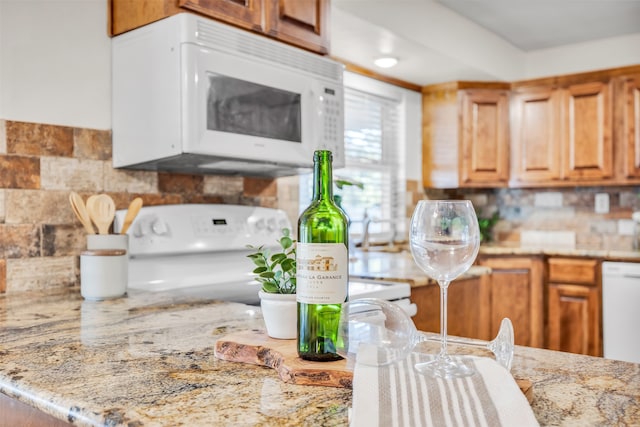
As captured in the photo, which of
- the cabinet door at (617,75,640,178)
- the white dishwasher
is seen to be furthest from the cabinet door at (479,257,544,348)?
the cabinet door at (617,75,640,178)

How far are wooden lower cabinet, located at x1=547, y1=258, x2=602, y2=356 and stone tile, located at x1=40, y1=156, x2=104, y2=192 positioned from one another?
2.79 meters

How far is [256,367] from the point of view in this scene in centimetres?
83

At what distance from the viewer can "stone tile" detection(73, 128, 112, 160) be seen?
1.85 meters

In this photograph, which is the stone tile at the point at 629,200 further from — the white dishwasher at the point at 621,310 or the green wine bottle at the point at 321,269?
the green wine bottle at the point at 321,269

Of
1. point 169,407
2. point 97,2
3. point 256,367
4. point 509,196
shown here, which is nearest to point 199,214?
point 97,2

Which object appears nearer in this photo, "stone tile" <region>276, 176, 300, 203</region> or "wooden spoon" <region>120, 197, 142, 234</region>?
"wooden spoon" <region>120, 197, 142, 234</region>

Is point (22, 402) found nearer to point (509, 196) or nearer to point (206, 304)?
point (206, 304)

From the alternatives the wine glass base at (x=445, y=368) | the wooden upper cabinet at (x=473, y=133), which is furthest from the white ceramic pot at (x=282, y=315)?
the wooden upper cabinet at (x=473, y=133)

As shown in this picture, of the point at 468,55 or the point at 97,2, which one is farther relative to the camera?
the point at 468,55

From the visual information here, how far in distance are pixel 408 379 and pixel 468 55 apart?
3.08 metres

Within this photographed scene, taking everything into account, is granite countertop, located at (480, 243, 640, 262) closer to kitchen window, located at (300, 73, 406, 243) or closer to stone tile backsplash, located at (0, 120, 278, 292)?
kitchen window, located at (300, 73, 406, 243)

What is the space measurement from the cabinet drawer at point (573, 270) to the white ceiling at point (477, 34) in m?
1.28

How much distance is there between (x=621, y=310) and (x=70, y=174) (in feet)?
9.78

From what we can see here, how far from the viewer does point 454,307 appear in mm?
2359
